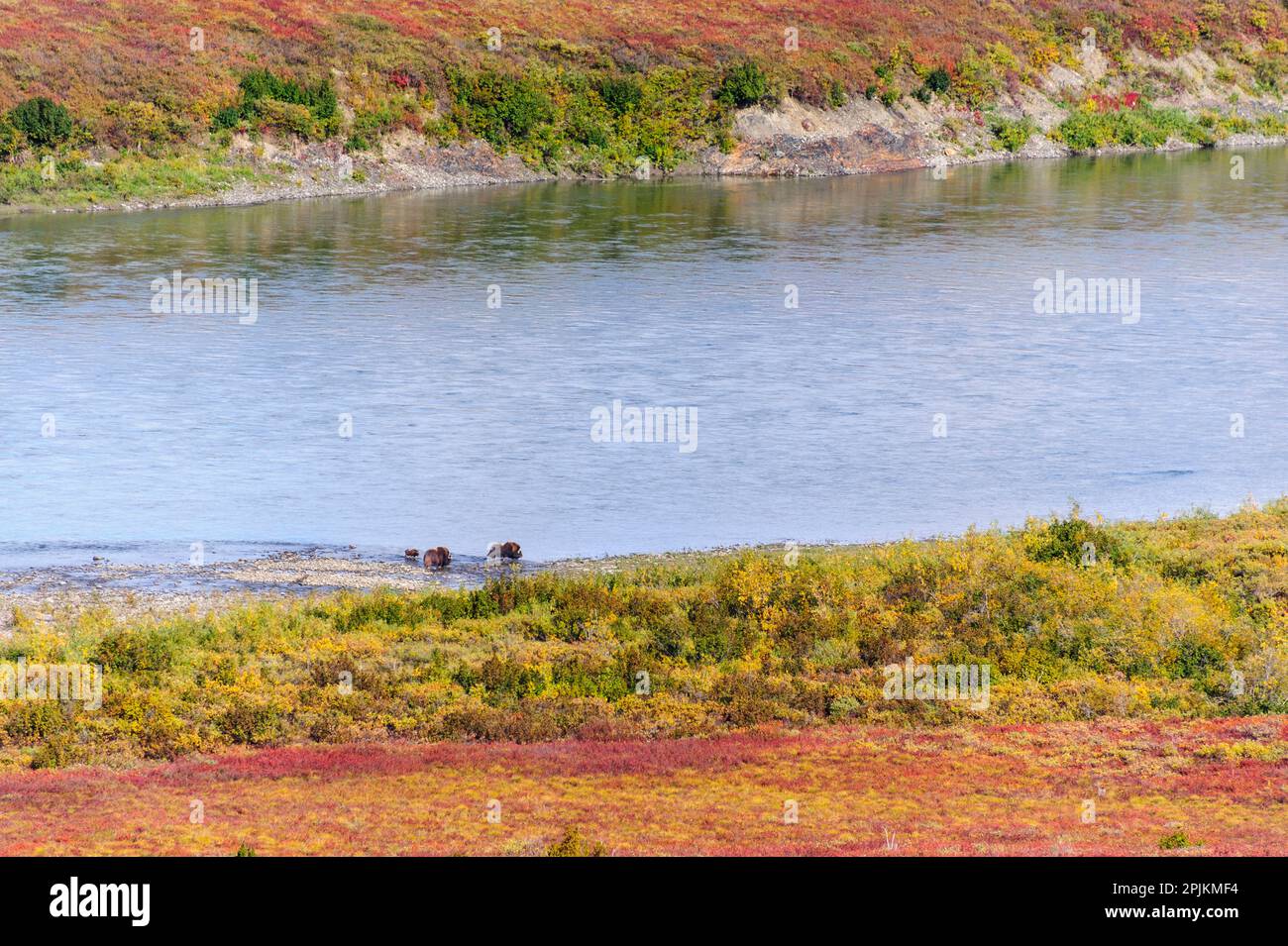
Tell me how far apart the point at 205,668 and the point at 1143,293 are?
35953mm

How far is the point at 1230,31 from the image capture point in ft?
366

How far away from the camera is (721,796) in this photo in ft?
53.2

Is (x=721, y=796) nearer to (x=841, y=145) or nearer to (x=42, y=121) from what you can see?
(x=42, y=121)

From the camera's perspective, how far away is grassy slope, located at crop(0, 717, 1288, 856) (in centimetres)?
1456

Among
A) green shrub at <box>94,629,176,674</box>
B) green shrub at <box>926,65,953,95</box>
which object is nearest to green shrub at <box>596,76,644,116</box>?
green shrub at <box>926,65,953,95</box>

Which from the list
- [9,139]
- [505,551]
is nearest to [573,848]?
[505,551]

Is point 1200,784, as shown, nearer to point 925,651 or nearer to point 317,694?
point 925,651

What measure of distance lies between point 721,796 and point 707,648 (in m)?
5.34

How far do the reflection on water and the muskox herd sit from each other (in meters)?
0.81

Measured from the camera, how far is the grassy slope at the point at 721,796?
14.6 m

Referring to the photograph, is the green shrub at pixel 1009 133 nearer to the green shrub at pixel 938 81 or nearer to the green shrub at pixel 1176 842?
the green shrub at pixel 938 81

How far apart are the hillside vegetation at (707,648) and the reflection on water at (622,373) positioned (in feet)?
10.2

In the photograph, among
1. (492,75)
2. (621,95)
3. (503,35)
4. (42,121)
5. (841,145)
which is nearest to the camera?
(42,121)
